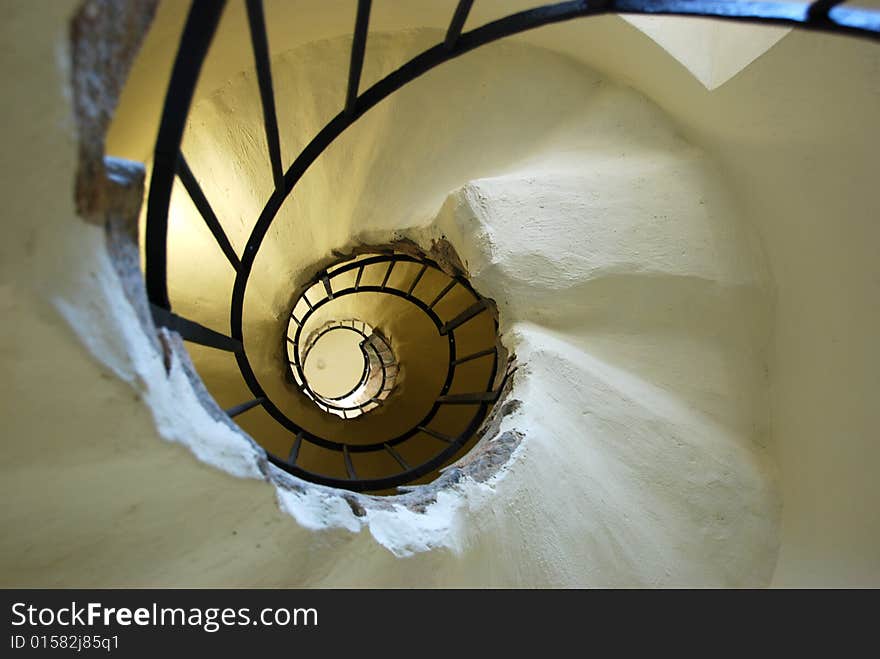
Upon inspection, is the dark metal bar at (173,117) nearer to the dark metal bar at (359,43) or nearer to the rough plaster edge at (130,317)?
the rough plaster edge at (130,317)

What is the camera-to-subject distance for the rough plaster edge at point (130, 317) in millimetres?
1179

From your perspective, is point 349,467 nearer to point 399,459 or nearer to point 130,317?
point 399,459

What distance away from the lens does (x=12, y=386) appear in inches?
52.0

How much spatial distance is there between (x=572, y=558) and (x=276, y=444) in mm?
3981

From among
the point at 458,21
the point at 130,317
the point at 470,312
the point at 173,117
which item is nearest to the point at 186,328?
the point at 130,317

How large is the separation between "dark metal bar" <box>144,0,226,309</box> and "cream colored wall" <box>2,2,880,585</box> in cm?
27

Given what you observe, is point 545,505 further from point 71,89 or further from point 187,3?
point 187,3

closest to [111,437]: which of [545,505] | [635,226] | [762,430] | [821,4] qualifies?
[545,505]

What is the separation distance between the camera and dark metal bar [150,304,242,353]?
1.66 meters

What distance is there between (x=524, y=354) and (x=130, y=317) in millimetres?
1973

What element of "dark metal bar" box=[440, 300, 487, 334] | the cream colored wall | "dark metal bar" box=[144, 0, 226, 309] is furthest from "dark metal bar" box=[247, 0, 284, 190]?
"dark metal bar" box=[440, 300, 487, 334]

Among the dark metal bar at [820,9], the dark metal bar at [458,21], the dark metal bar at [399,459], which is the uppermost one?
the dark metal bar at [820,9]

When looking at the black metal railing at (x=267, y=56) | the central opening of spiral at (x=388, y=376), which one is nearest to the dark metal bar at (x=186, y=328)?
the black metal railing at (x=267, y=56)

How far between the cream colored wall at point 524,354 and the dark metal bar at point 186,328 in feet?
1.09
